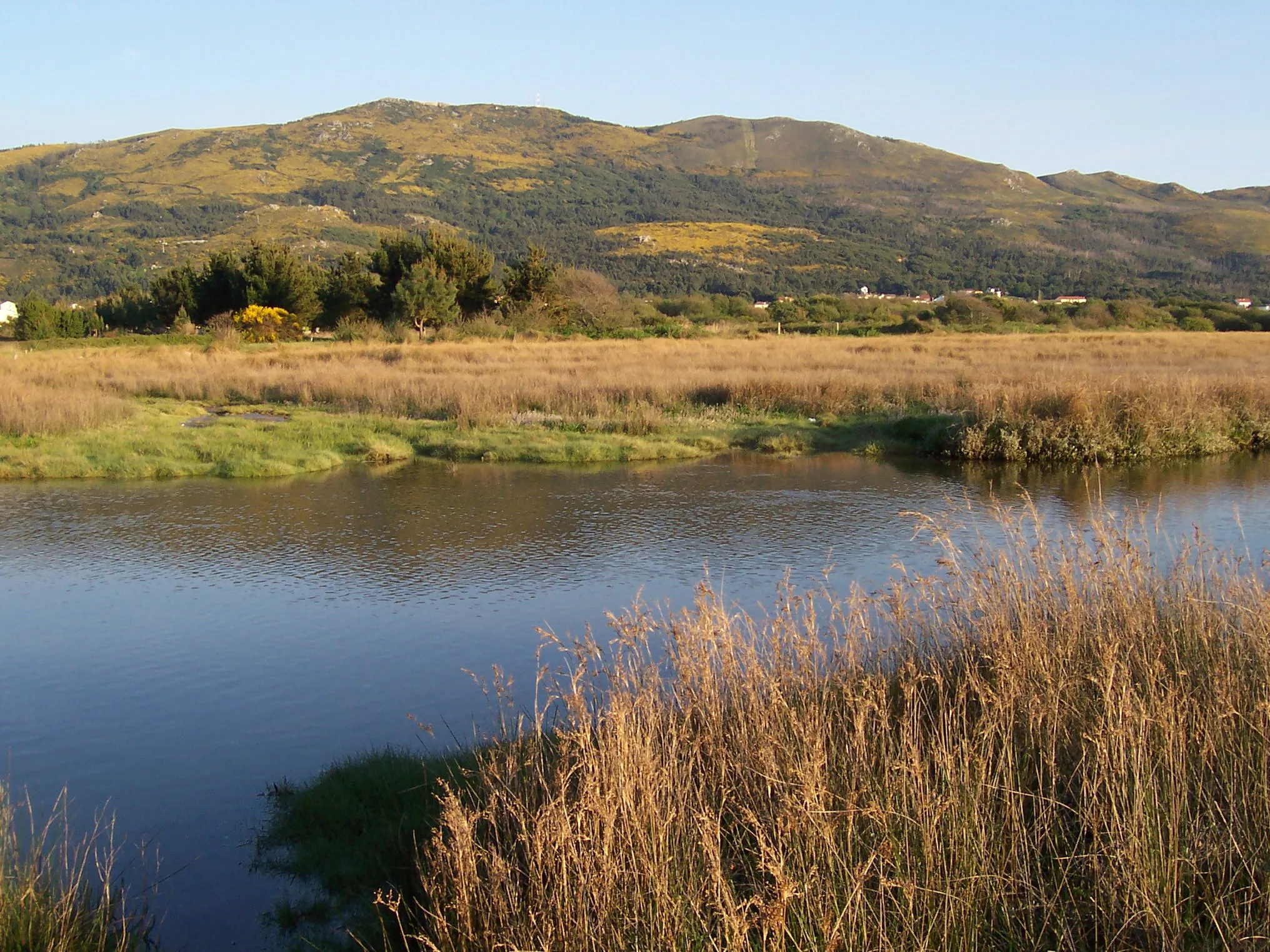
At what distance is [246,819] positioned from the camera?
5.57 m

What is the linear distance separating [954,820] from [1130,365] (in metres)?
24.6

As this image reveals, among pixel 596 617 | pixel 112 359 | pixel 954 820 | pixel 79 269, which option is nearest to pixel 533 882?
pixel 954 820

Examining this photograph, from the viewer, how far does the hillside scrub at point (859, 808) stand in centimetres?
342

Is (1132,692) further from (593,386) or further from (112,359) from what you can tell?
(112,359)

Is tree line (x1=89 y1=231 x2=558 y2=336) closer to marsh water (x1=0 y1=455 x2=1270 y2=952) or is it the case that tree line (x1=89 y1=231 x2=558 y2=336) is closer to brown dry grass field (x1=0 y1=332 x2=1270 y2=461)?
brown dry grass field (x1=0 y1=332 x2=1270 y2=461)

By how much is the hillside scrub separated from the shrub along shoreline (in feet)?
31.0

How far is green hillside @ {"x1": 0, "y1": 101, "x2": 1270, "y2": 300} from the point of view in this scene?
113750mm

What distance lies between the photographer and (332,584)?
408 inches

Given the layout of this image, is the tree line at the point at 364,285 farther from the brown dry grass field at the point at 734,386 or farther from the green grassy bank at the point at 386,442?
the green grassy bank at the point at 386,442

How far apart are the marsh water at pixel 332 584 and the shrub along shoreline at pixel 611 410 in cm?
104

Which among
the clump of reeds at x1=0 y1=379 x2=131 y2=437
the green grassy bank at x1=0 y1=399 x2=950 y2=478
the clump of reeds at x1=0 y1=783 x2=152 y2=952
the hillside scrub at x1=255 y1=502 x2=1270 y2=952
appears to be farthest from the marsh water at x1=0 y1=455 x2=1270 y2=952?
the clump of reeds at x1=0 y1=379 x2=131 y2=437

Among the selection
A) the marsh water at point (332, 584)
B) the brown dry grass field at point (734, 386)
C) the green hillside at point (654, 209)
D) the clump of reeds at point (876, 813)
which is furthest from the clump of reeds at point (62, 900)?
the green hillside at point (654, 209)

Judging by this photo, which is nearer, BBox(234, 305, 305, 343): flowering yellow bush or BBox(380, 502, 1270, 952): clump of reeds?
BBox(380, 502, 1270, 952): clump of reeds

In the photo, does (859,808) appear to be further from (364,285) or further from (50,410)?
(364,285)
